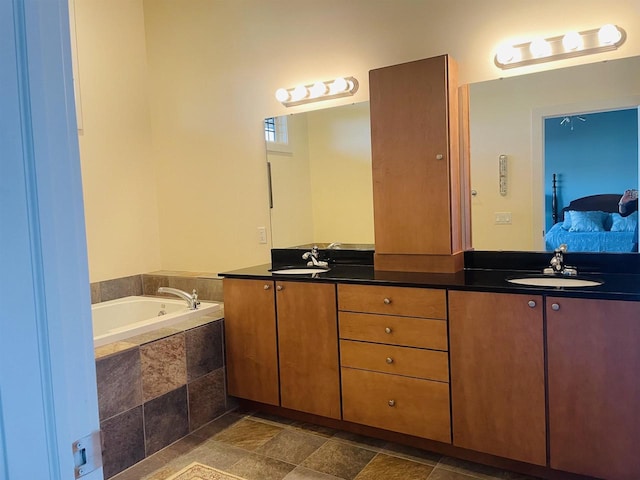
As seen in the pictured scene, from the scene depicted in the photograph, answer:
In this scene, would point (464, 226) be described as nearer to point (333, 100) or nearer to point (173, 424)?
point (333, 100)

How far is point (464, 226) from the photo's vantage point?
2.70 metres

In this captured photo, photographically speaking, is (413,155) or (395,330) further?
(413,155)

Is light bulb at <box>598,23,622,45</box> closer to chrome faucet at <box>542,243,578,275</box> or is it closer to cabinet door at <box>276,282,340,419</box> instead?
chrome faucet at <box>542,243,578,275</box>

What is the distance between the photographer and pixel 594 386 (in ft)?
6.37

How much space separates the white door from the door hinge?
21mm

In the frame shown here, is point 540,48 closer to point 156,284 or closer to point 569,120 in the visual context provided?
point 569,120

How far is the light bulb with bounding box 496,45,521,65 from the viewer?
2.47 m

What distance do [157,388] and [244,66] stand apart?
2197 millimetres

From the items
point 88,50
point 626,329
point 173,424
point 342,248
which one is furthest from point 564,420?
point 88,50

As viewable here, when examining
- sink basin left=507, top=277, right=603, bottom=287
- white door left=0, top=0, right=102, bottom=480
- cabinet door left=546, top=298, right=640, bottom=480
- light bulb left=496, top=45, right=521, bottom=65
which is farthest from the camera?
light bulb left=496, top=45, right=521, bottom=65

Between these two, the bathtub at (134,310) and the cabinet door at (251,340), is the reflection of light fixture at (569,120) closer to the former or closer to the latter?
the cabinet door at (251,340)

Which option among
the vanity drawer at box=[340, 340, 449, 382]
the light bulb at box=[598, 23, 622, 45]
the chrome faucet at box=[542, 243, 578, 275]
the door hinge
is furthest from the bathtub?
the light bulb at box=[598, 23, 622, 45]

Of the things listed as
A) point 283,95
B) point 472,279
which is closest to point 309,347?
point 472,279

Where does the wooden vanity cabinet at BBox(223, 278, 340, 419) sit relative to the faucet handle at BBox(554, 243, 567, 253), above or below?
below
